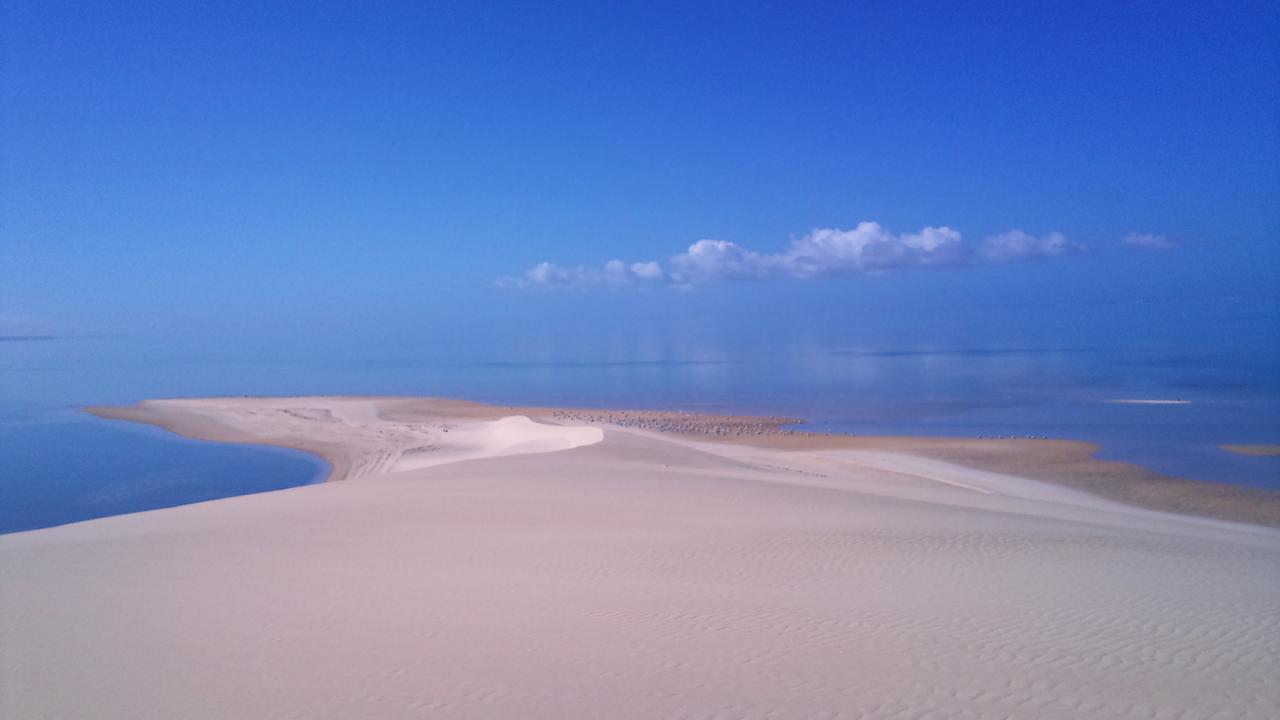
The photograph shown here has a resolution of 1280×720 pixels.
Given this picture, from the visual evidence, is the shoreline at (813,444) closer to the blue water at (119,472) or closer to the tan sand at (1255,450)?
the blue water at (119,472)

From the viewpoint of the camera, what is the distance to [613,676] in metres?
7.01

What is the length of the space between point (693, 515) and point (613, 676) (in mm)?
8831

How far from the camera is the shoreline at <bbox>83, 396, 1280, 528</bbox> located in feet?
64.3

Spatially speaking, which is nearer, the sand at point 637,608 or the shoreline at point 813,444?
the sand at point 637,608

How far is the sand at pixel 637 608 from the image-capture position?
21.7 feet

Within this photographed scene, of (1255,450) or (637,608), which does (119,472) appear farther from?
(1255,450)

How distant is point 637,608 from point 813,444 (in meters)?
21.7

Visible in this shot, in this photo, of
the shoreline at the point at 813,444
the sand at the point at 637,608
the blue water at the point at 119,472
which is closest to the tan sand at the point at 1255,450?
the shoreline at the point at 813,444

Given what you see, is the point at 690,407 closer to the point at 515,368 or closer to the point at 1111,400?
the point at 1111,400

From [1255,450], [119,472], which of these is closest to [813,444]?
[1255,450]

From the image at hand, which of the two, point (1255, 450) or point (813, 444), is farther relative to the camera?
point (813, 444)

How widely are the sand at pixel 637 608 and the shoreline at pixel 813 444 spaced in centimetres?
209

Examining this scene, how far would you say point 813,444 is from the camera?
30.0 m

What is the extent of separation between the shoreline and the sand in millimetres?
2093
